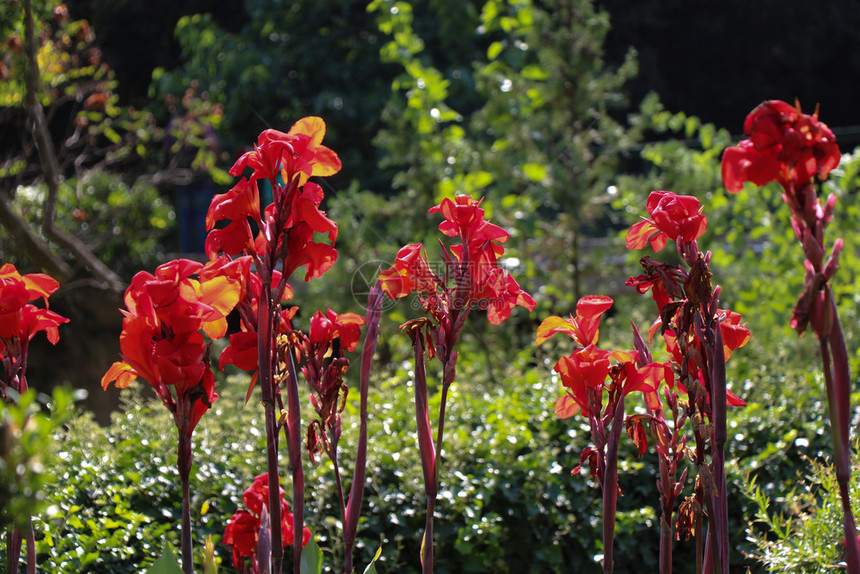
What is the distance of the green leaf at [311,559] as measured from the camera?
1.51m

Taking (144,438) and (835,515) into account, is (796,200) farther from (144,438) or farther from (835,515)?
(144,438)

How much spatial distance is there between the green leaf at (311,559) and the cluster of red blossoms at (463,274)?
1.75 feet

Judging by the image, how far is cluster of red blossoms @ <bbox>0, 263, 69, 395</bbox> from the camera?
1384 millimetres

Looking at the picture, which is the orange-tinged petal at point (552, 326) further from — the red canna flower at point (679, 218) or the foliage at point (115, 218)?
the foliage at point (115, 218)

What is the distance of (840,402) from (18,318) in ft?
4.31

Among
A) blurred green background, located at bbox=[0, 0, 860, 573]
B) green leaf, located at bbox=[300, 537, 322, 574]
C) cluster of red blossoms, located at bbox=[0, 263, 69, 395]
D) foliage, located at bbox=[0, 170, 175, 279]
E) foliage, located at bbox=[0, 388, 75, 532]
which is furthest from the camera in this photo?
foliage, located at bbox=[0, 170, 175, 279]

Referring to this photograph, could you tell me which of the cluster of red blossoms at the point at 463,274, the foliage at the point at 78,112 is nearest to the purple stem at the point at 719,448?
the cluster of red blossoms at the point at 463,274

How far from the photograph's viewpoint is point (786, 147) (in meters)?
0.99

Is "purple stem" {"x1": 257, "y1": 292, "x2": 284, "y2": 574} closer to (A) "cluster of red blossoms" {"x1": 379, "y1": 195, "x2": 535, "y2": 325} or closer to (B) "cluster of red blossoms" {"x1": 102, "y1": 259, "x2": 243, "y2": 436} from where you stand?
(B) "cluster of red blossoms" {"x1": 102, "y1": 259, "x2": 243, "y2": 436}

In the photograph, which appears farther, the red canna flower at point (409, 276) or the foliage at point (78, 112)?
the foliage at point (78, 112)

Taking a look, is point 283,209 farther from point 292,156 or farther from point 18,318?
point 18,318

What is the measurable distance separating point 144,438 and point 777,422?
2.18 m

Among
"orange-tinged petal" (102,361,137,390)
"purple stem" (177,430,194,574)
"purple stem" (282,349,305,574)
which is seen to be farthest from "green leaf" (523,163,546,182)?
"purple stem" (177,430,194,574)

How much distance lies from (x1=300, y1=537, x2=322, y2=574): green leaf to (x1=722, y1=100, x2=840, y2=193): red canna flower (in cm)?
105
